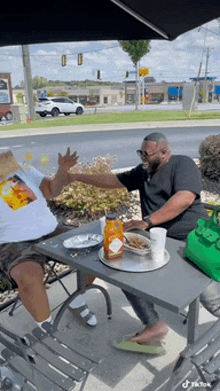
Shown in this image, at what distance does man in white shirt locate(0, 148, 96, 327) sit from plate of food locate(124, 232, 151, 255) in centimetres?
62

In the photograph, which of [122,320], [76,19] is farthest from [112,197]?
[76,19]

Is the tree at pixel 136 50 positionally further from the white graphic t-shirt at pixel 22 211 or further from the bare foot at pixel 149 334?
the bare foot at pixel 149 334

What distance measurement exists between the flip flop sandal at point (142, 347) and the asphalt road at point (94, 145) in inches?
278

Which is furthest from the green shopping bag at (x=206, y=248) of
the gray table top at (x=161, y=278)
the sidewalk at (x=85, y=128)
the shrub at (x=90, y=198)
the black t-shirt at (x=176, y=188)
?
the sidewalk at (x=85, y=128)

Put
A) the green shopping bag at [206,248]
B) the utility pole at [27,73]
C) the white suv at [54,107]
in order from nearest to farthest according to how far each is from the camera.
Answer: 1. the green shopping bag at [206,248]
2. the utility pole at [27,73]
3. the white suv at [54,107]

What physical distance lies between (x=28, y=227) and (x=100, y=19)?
1.66 meters

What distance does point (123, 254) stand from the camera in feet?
6.23

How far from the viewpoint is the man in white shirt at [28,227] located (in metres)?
2.07

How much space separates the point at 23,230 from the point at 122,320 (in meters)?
1.04

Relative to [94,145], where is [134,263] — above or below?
above

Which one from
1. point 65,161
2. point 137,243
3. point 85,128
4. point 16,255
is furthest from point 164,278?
point 85,128

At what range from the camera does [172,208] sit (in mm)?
2195

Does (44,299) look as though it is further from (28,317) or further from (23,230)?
(28,317)

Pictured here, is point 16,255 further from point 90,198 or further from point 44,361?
point 90,198
